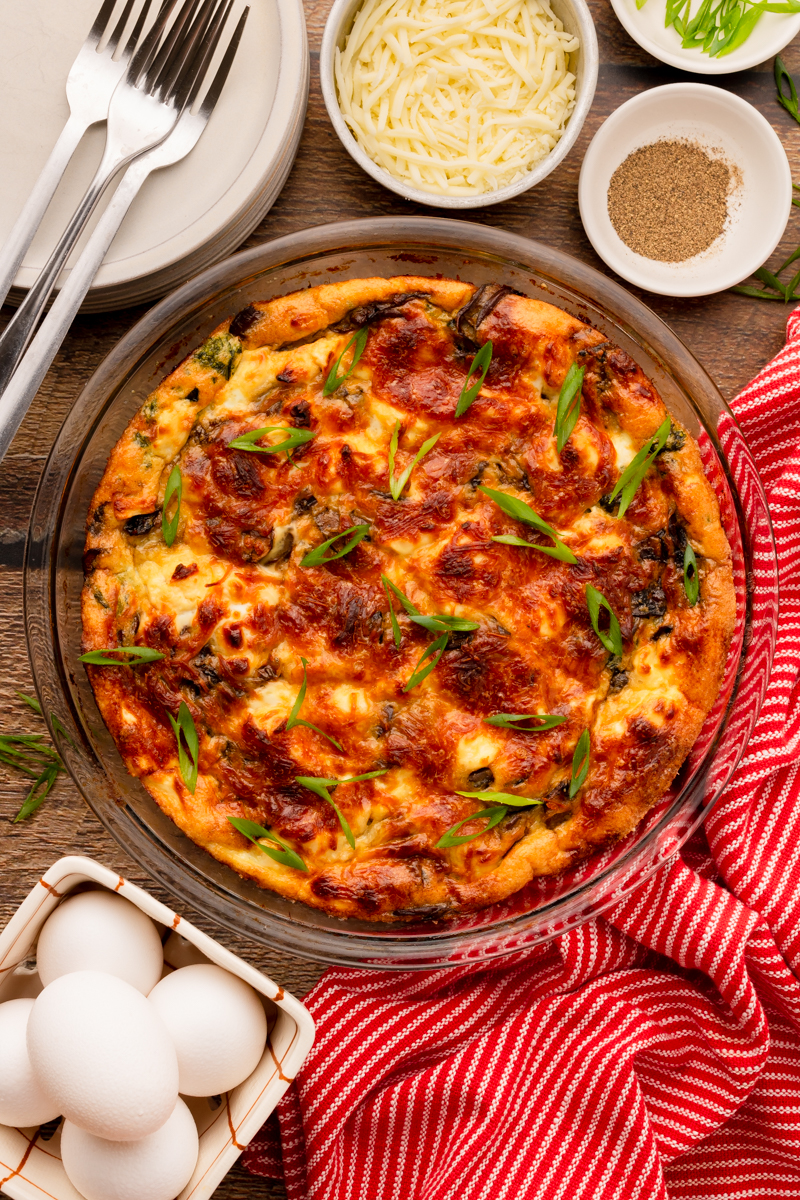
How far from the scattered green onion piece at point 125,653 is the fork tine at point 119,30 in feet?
5.07

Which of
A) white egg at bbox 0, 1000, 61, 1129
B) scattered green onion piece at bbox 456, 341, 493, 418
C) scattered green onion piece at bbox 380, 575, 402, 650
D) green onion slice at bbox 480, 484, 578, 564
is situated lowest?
white egg at bbox 0, 1000, 61, 1129

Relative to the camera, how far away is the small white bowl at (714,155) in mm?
2688

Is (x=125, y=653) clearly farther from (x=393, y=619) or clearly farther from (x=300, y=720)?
(x=393, y=619)

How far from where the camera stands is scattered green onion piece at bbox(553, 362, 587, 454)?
229 centimetres

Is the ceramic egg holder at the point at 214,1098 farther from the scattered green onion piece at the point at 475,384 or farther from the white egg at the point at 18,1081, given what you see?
the scattered green onion piece at the point at 475,384

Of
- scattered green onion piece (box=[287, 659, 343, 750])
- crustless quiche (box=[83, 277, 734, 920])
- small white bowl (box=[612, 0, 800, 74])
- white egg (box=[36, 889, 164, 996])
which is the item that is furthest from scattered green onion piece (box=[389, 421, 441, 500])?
small white bowl (box=[612, 0, 800, 74])

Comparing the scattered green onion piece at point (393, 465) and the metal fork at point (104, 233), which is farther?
the metal fork at point (104, 233)

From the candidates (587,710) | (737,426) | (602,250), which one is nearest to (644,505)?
(737,426)

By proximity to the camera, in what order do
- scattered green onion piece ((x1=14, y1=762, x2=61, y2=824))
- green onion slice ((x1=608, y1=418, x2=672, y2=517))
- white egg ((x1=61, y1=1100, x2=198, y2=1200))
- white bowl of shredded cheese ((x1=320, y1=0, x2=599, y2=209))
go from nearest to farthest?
white egg ((x1=61, y1=1100, x2=198, y2=1200)), green onion slice ((x1=608, y1=418, x2=672, y2=517)), white bowl of shredded cheese ((x1=320, y1=0, x2=599, y2=209)), scattered green onion piece ((x1=14, y1=762, x2=61, y2=824))

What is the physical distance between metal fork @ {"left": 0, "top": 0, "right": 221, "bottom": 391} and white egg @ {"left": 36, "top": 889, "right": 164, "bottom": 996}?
4.35ft

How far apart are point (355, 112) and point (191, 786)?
1816 mm

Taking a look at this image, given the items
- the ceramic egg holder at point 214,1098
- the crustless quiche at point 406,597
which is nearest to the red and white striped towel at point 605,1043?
the ceramic egg holder at point 214,1098

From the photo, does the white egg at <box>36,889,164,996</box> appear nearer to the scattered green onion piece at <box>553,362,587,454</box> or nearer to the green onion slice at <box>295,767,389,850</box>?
the green onion slice at <box>295,767,389,850</box>

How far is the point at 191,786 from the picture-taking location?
2.31 m
